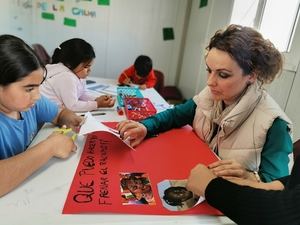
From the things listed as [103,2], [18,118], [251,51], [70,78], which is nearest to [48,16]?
[103,2]

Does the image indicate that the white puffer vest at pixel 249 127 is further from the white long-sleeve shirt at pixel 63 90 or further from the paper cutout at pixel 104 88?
the paper cutout at pixel 104 88

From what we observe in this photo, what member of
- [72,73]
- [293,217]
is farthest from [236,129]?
[72,73]

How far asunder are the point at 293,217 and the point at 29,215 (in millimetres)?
555

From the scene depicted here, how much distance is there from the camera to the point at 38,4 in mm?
3475

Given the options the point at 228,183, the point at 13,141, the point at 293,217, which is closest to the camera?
the point at 293,217

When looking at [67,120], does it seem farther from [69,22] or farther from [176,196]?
[69,22]

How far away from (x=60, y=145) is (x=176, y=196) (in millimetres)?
405

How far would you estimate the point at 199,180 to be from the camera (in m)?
0.68

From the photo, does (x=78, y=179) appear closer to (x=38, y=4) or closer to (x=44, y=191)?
(x=44, y=191)

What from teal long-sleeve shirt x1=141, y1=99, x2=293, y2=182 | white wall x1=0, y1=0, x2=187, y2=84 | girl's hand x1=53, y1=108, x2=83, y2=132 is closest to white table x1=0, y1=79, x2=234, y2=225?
teal long-sleeve shirt x1=141, y1=99, x2=293, y2=182

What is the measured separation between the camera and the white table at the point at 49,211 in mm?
568

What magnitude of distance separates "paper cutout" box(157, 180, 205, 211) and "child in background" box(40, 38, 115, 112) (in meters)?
0.85

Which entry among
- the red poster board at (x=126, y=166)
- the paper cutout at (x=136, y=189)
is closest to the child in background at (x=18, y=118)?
the red poster board at (x=126, y=166)

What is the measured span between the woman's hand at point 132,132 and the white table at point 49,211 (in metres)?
0.30
